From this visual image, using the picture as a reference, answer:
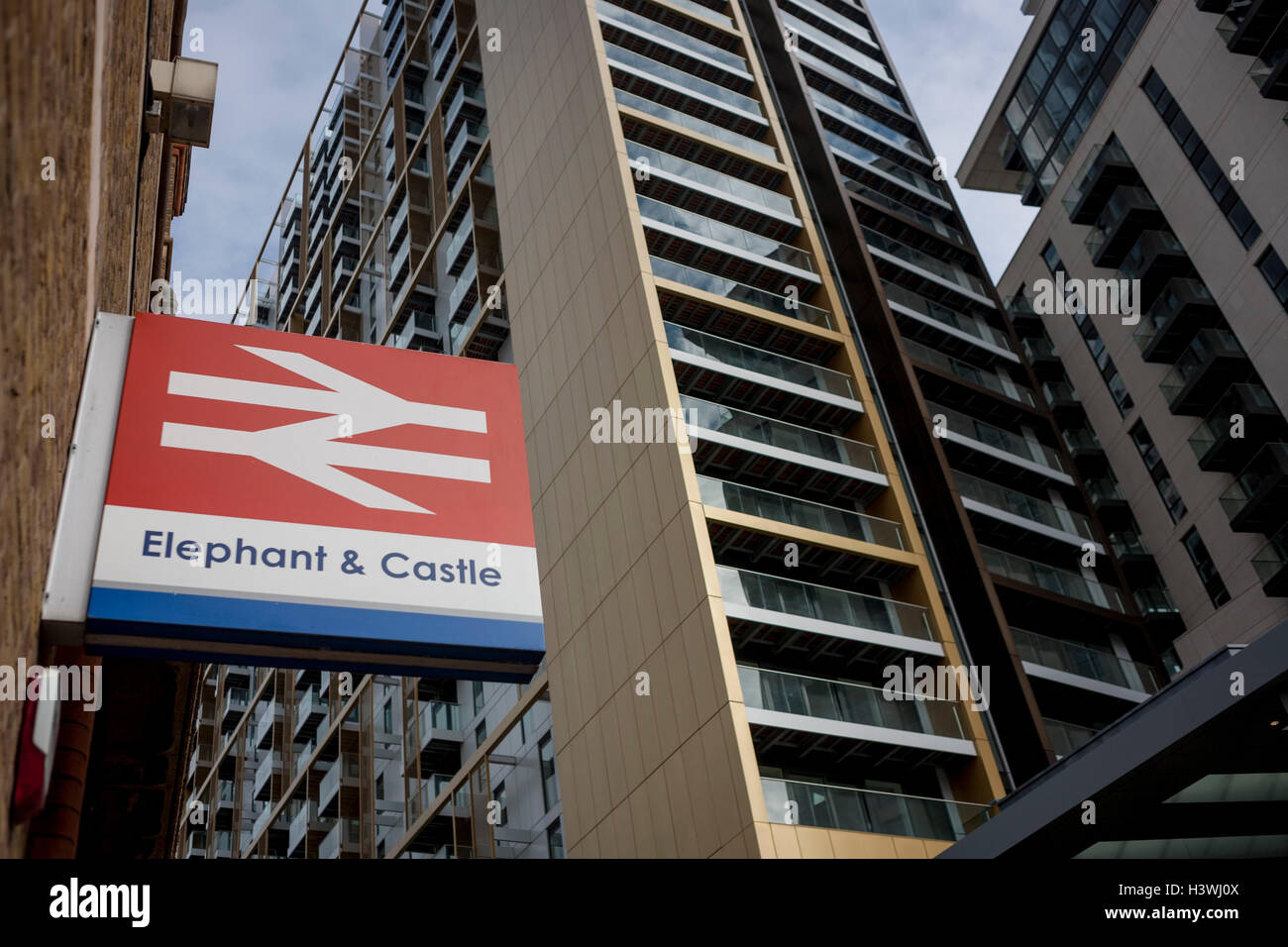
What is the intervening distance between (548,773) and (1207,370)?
26352 millimetres

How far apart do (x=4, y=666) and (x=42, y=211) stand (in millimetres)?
1536

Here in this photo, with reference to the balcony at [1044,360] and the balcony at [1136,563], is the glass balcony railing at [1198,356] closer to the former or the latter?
the balcony at [1136,563]

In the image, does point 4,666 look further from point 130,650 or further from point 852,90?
point 852,90

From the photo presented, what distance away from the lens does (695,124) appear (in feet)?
130

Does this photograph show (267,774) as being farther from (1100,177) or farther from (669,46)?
(1100,177)

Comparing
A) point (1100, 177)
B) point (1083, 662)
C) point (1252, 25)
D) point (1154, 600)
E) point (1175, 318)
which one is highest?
point (1100, 177)

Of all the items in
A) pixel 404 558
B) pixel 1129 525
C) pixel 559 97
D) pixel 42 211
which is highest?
pixel 559 97

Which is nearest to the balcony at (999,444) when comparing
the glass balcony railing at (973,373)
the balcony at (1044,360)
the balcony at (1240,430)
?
the glass balcony railing at (973,373)

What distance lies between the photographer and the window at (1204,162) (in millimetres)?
39594

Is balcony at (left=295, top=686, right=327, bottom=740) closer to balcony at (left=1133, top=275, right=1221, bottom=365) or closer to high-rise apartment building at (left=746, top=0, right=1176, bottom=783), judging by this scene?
high-rise apartment building at (left=746, top=0, right=1176, bottom=783)

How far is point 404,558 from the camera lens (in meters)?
5.63

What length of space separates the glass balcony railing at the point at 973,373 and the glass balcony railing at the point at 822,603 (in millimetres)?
11589

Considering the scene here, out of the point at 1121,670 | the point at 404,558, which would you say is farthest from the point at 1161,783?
the point at 1121,670

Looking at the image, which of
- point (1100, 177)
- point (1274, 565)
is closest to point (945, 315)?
point (1100, 177)
